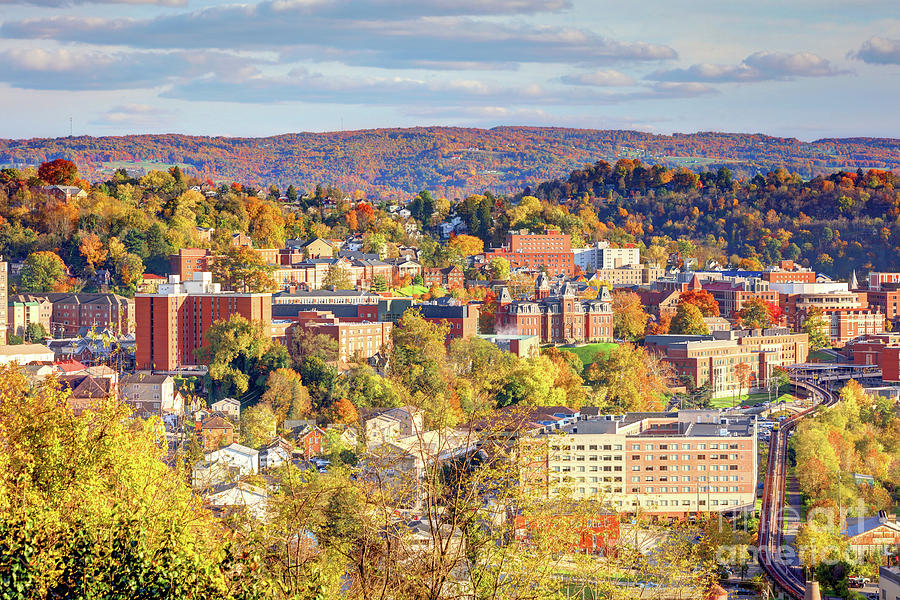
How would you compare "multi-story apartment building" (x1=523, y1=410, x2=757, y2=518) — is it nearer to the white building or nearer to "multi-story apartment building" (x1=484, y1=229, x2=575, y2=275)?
the white building

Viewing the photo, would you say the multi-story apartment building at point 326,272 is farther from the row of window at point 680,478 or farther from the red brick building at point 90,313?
the row of window at point 680,478

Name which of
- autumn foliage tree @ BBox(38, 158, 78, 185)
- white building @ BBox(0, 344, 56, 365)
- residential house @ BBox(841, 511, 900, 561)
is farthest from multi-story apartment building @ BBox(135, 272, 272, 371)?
residential house @ BBox(841, 511, 900, 561)

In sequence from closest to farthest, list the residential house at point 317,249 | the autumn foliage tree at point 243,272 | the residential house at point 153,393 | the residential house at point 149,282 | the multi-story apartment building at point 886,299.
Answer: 1. the residential house at point 153,393
2. the residential house at point 149,282
3. the autumn foliage tree at point 243,272
4. the residential house at point 317,249
5. the multi-story apartment building at point 886,299

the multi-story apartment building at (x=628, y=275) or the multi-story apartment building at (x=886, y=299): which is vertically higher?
the multi-story apartment building at (x=628, y=275)

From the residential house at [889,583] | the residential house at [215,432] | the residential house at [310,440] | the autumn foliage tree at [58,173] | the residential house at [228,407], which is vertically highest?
the autumn foliage tree at [58,173]

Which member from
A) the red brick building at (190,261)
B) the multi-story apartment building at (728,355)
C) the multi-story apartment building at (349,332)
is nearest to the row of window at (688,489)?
the multi-story apartment building at (349,332)

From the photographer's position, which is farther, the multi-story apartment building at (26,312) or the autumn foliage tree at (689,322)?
the autumn foliage tree at (689,322)

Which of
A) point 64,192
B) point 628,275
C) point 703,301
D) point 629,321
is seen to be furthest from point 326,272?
point 628,275

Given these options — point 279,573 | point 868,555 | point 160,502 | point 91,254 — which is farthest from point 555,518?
point 91,254
